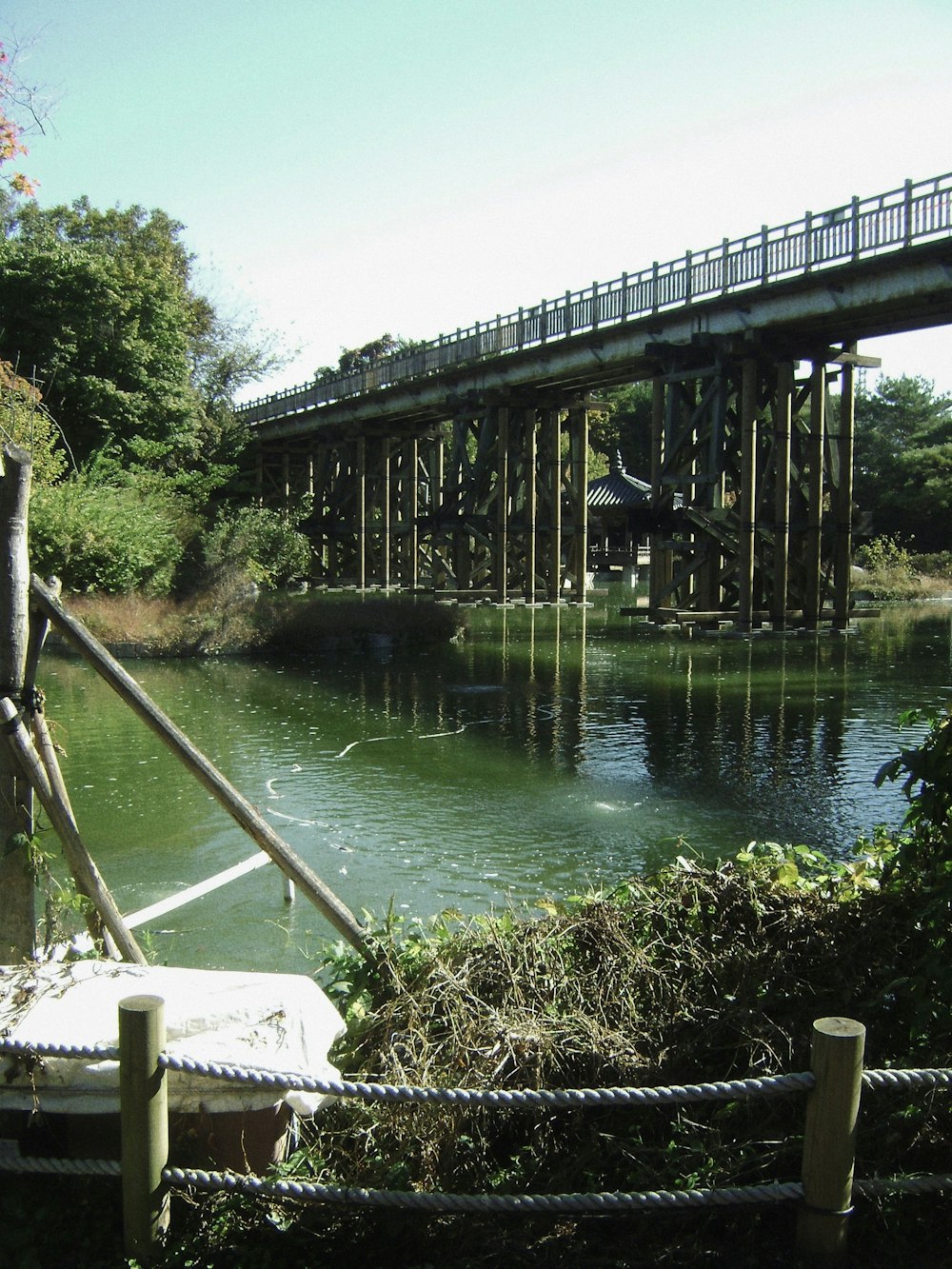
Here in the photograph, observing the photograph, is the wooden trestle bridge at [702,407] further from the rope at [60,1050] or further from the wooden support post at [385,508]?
the rope at [60,1050]

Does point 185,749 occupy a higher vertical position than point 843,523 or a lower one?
lower

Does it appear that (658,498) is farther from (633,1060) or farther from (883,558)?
(633,1060)

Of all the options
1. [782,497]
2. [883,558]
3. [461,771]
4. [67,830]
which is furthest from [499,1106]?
[883,558]

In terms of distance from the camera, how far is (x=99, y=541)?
71.4ft

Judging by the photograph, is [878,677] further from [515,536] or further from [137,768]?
[515,536]

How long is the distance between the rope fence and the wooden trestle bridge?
17557 millimetres

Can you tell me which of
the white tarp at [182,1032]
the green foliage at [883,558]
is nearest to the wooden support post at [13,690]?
the white tarp at [182,1032]

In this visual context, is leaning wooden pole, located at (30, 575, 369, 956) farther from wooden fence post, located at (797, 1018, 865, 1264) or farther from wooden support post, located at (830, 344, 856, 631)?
wooden support post, located at (830, 344, 856, 631)

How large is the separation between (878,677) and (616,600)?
785 inches

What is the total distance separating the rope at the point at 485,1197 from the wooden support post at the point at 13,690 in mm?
1602

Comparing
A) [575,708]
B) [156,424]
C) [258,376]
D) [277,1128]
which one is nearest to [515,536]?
[156,424]

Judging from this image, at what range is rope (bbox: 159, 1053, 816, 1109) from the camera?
290cm

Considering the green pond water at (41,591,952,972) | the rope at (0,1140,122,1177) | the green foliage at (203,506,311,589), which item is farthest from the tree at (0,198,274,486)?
the rope at (0,1140,122,1177)

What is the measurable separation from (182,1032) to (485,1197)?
3.22ft
